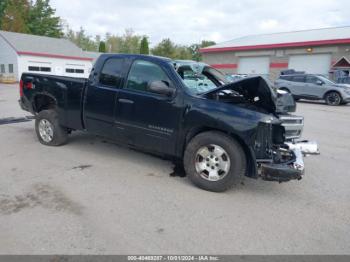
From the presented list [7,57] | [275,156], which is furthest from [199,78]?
[7,57]

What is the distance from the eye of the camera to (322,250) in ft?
9.98

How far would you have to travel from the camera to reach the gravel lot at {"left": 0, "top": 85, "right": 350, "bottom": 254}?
10.1 feet

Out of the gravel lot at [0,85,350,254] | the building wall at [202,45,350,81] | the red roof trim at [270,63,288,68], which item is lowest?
the gravel lot at [0,85,350,254]

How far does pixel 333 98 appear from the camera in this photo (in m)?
17.3

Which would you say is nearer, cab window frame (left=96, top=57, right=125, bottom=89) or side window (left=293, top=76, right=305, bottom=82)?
cab window frame (left=96, top=57, right=125, bottom=89)

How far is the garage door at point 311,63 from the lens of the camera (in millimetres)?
28783

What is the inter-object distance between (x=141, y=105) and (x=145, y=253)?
252cm

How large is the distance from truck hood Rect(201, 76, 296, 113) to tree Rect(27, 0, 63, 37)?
54488 millimetres

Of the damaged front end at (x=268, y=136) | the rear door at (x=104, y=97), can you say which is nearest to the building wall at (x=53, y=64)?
the rear door at (x=104, y=97)

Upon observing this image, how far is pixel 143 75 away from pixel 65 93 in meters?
1.78

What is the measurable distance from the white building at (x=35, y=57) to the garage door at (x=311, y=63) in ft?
73.2

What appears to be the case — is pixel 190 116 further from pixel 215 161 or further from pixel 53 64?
pixel 53 64

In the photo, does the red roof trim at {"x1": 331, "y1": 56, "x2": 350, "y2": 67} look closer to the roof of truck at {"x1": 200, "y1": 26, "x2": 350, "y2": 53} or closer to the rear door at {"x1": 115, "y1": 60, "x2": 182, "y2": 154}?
the roof of truck at {"x1": 200, "y1": 26, "x2": 350, "y2": 53}

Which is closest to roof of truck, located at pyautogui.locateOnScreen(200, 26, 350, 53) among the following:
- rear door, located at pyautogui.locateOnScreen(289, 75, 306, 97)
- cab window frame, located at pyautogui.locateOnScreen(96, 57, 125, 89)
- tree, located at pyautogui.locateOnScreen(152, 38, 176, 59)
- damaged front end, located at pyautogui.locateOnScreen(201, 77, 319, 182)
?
rear door, located at pyautogui.locateOnScreen(289, 75, 306, 97)
